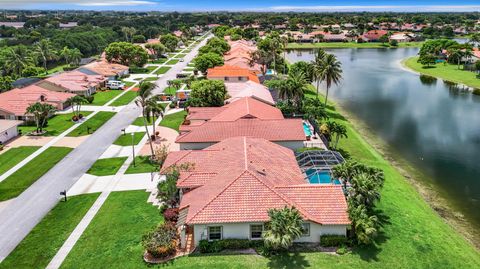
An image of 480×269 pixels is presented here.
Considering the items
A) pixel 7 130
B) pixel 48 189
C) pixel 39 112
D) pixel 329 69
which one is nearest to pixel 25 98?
pixel 39 112

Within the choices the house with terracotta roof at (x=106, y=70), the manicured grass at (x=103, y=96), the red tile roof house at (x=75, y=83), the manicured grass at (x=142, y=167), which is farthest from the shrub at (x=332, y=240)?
the house with terracotta roof at (x=106, y=70)

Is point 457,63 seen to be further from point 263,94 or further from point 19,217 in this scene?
point 19,217

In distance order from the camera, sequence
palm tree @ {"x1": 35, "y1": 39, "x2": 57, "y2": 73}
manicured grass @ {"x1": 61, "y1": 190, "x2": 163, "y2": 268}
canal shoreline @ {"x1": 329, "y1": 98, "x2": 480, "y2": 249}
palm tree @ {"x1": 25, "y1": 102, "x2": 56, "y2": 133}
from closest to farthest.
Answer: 1. manicured grass @ {"x1": 61, "y1": 190, "x2": 163, "y2": 268}
2. canal shoreline @ {"x1": 329, "y1": 98, "x2": 480, "y2": 249}
3. palm tree @ {"x1": 25, "y1": 102, "x2": 56, "y2": 133}
4. palm tree @ {"x1": 35, "y1": 39, "x2": 57, "y2": 73}

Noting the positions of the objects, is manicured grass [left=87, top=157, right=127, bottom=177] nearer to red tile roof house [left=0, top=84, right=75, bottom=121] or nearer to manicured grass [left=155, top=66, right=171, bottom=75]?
red tile roof house [left=0, top=84, right=75, bottom=121]

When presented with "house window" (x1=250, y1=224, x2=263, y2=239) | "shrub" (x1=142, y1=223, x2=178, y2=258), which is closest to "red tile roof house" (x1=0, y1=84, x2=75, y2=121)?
"shrub" (x1=142, y1=223, x2=178, y2=258)

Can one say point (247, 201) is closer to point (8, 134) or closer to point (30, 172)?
point (30, 172)

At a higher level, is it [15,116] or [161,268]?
[15,116]

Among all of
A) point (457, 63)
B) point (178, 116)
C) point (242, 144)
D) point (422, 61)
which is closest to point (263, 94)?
point (178, 116)

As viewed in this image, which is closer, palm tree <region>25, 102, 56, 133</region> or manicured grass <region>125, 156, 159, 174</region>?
manicured grass <region>125, 156, 159, 174</region>
